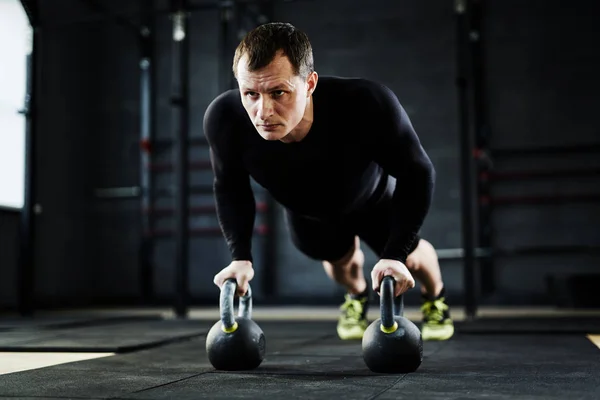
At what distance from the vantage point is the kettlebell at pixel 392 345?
190 cm

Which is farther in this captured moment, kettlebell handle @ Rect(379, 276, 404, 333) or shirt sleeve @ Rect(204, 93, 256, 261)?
shirt sleeve @ Rect(204, 93, 256, 261)

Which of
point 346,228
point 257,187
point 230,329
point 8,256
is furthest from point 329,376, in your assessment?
point 8,256

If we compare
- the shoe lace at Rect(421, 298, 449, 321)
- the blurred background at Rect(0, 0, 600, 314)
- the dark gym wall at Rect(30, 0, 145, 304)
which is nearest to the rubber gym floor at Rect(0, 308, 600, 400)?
the shoe lace at Rect(421, 298, 449, 321)

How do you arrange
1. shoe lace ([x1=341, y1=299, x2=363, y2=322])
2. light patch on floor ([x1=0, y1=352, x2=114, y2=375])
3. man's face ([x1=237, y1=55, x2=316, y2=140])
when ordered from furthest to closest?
1. shoe lace ([x1=341, y1=299, x2=363, y2=322])
2. light patch on floor ([x1=0, y1=352, x2=114, y2=375])
3. man's face ([x1=237, y1=55, x2=316, y2=140])

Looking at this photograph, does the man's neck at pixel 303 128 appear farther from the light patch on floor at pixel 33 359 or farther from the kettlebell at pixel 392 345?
the light patch on floor at pixel 33 359

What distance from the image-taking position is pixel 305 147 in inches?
81.6

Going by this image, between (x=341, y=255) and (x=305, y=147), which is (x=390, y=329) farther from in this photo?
(x=341, y=255)

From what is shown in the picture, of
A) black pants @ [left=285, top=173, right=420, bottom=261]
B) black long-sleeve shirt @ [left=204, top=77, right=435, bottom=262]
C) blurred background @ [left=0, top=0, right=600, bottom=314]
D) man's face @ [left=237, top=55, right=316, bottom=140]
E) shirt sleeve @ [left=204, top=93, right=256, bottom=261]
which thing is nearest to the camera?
man's face @ [left=237, top=55, right=316, bottom=140]

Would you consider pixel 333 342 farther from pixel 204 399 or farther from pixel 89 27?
pixel 89 27

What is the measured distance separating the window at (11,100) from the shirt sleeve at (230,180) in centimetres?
395

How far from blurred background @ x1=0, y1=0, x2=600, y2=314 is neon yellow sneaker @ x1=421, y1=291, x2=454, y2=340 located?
2573 millimetres

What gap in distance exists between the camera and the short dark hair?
5.91 feet

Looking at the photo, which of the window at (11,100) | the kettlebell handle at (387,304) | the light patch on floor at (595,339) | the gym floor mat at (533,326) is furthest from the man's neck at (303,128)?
the window at (11,100)

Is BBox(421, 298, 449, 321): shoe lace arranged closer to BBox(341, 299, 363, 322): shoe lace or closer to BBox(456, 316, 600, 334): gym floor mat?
BBox(341, 299, 363, 322): shoe lace
